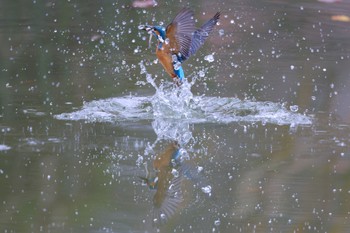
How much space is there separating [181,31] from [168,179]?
1.13m

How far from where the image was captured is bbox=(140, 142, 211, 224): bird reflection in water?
2.83m

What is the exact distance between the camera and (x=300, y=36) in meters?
6.04

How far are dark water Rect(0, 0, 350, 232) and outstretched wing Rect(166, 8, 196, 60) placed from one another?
261 mm

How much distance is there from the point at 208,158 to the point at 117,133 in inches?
22.0

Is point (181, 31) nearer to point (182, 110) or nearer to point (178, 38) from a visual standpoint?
point (178, 38)

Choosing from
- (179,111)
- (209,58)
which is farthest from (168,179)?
(209,58)

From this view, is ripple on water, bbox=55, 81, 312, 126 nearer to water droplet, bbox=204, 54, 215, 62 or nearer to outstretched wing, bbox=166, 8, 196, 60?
outstretched wing, bbox=166, 8, 196, 60

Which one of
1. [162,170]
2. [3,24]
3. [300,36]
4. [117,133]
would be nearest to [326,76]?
[300,36]

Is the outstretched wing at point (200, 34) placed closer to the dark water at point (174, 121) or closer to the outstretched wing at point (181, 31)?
the outstretched wing at point (181, 31)

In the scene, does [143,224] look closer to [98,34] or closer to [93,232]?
[93,232]

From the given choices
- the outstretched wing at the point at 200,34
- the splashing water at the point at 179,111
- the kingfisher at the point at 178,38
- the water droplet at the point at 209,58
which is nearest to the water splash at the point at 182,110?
the splashing water at the point at 179,111

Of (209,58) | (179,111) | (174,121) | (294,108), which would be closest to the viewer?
(174,121)

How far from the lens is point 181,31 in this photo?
407 centimetres

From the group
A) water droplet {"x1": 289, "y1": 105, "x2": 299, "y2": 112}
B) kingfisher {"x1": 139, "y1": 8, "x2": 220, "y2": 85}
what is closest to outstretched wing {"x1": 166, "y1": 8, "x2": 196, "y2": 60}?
kingfisher {"x1": 139, "y1": 8, "x2": 220, "y2": 85}
